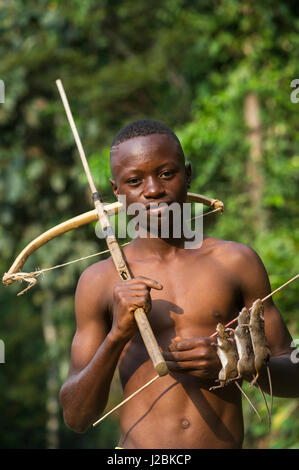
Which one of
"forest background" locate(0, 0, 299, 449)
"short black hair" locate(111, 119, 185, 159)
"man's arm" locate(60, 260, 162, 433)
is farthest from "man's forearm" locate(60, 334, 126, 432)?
"forest background" locate(0, 0, 299, 449)

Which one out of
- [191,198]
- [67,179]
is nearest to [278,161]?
[67,179]

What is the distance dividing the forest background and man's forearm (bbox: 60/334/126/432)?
6119 mm

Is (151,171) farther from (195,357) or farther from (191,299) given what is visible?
(195,357)

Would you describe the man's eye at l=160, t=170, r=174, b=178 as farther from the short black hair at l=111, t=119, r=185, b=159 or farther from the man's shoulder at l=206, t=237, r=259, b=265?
the man's shoulder at l=206, t=237, r=259, b=265

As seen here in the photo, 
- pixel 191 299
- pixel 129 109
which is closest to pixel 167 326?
pixel 191 299

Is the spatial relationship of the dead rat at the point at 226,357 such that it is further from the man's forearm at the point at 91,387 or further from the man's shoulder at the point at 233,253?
the man's shoulder at the point at 233,253

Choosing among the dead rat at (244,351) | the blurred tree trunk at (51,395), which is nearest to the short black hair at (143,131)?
the dead rat at (244,351)

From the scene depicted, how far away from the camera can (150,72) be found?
12.8 m

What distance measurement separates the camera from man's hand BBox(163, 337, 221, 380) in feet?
7.53

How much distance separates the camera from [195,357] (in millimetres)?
2295

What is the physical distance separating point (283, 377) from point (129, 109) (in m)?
10.9

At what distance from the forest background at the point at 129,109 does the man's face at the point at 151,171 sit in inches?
233

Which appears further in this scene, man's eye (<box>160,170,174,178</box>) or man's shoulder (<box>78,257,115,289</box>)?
man's shoulder (<box>78,257,115,289</box>)

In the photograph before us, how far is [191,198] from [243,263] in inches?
14.3
